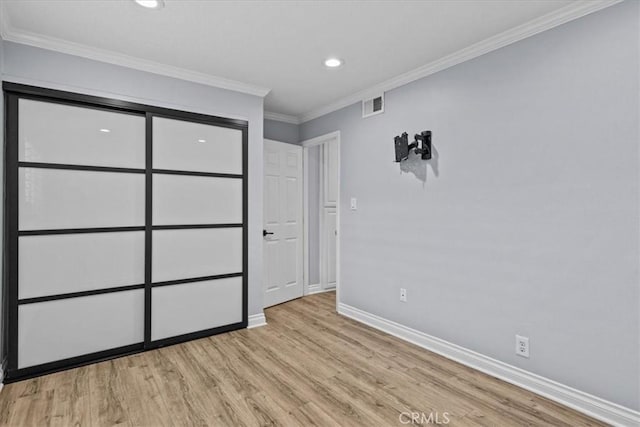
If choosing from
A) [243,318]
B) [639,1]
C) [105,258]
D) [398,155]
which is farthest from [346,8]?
[243,318]

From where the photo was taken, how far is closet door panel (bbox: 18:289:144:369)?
254 centimetres

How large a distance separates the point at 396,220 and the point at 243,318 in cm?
186

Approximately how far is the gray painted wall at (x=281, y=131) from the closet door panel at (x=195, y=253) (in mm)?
1643

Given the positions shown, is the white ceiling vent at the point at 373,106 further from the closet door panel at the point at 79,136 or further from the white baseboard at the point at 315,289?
the white baseboard at the point at 315,289

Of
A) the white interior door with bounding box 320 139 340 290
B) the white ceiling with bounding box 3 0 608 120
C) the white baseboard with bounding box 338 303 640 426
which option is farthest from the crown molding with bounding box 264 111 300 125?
the white baseboard with bounding box 338 303 640 426

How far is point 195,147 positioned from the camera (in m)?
3.31

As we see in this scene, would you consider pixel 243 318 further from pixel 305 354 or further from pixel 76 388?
pixel 76 388

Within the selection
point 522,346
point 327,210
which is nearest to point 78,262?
point 327,210

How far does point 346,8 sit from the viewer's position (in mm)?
2197

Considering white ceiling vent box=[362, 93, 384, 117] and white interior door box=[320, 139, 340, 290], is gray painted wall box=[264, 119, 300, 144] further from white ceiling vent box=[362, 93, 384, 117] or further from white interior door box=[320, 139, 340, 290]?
white ceiling vent box=[362, 93, 384, 117]

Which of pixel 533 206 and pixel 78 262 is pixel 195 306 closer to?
pixel 78 262

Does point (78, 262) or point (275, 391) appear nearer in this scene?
point (275, 391)

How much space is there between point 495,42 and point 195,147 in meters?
2.68

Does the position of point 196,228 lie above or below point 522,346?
above
